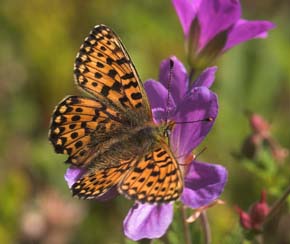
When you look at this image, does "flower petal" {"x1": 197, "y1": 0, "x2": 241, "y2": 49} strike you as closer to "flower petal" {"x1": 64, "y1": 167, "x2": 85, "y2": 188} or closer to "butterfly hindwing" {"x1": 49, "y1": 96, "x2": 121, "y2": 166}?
"butterfly hindwing" {"x1": 49, "y1": 96, "x2": 121, "y2": 166}

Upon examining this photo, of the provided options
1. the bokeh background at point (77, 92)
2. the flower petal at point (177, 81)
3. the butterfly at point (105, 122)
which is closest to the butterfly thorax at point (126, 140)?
the butterfly at point (105, 122)

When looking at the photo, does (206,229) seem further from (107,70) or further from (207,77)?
(107,70)

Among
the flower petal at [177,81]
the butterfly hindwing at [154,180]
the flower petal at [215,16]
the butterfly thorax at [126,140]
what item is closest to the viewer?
the butterfly hindwing at [154,180]

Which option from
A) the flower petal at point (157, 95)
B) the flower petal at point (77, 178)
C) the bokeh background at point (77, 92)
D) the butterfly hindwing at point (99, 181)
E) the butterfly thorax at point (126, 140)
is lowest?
the bokeh background at point (77, 92)

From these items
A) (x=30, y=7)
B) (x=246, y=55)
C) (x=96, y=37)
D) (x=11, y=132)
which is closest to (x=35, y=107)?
(x=11, y=132)

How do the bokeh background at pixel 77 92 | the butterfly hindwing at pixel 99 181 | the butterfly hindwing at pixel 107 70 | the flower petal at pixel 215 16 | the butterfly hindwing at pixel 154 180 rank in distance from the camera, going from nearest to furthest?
the butterfly hindwing at pixel 154 180 → the butterfly hindwing at pixel 99 181 → the butterfly hindwing at pixel 107 70 → the flower petal at pixel 215 16 → the bokeh background at pixel 77 92

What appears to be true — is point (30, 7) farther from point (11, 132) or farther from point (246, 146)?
point (246, 146)

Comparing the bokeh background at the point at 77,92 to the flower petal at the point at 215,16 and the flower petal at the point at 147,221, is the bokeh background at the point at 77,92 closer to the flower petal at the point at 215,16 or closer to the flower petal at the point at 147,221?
the flower petal at the point at 215,16
